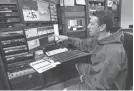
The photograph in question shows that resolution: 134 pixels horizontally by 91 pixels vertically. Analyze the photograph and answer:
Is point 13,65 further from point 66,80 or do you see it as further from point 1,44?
point 66,80

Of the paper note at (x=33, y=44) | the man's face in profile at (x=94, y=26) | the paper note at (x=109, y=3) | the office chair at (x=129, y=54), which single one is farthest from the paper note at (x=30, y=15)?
the paper note at (x=109, y=3)

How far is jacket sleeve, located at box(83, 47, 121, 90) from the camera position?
76 cm

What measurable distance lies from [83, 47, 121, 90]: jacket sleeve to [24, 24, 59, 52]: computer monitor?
2.32 ft

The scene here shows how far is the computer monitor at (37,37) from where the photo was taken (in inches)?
43.4

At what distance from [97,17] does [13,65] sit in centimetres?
108

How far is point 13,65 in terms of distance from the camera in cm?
125

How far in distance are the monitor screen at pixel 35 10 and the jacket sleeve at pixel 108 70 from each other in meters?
0.90

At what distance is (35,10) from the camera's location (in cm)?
124

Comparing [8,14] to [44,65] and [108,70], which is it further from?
[108,70]

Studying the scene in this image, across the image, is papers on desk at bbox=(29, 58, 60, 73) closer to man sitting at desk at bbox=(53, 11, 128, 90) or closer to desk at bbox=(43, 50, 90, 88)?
man sitting at desk at bbox=(53, 11, 128, 90)

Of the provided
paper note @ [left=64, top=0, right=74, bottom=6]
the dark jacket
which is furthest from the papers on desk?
paper note @ [left=64, top=0, right=74, bottom=6]

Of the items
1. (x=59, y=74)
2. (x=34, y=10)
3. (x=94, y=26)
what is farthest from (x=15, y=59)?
(x=94, y=26)

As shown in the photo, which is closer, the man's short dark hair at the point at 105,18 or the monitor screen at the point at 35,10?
the man's short dark hair at the point at 105,18

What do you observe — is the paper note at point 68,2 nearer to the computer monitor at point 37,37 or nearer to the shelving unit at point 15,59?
the computer monitor at point 37,37
